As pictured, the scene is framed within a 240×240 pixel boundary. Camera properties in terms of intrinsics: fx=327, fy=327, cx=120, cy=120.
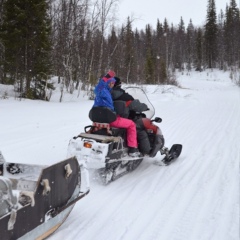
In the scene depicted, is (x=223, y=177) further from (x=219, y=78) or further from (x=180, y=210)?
(x=219, y=78)

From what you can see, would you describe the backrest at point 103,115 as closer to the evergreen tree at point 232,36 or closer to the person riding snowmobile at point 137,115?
Answer: the person riding snowmobile at point 137,115

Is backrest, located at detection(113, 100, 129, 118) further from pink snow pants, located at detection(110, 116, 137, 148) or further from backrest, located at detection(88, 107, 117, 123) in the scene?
backrest, located at detection(88, 107, 117, 123)

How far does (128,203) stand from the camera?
4.20 m

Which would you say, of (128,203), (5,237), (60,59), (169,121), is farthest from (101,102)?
(60,59)

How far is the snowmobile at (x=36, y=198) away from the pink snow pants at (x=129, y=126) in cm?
180

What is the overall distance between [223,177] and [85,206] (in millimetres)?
2410

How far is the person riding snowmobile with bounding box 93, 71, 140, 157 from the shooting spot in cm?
511

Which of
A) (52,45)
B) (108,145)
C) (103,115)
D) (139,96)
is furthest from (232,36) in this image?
(108,145)

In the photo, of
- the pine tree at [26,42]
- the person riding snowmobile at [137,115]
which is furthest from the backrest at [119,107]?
the pine tree at [26,42]

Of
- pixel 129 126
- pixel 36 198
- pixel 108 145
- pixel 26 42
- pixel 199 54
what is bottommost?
pixel 36 198

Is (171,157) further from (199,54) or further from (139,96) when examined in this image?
(199,54)

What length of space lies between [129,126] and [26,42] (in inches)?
457

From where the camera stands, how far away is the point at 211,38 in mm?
56344

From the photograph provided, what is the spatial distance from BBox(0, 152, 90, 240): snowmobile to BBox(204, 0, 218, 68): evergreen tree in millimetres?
54090
